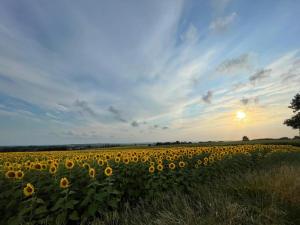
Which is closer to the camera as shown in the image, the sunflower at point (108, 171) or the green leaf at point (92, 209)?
the green leaf at point (92, 209)

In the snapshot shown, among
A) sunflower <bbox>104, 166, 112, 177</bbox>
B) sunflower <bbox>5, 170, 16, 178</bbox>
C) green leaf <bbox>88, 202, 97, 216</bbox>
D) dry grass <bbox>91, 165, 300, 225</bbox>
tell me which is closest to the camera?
dry grass <bbox>91, 165, 300, 225</bbox>

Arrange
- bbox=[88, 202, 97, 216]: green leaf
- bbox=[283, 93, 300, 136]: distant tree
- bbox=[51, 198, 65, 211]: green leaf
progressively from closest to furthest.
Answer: bbox=[51, 198, 65, 211]: green leaf
bbox=[88, 202, 97, 216]: green leaf
bbox=[283, 93, 300, 136]: distant tree

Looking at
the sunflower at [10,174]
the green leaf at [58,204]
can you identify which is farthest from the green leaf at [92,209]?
the sunflower at [10,174]

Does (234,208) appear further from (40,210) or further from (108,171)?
(40,210)

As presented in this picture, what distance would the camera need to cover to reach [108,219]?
432 cm

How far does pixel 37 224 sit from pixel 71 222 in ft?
2.36

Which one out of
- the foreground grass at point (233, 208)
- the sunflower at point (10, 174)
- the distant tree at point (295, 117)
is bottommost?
the foreground grass at point (233, 208)

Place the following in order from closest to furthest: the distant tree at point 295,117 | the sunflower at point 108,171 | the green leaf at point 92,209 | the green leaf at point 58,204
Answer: the green leaf at point 58,204
the green leaf at point 92,209
the sunflower at point 108,171
the distant tree at point 295,117

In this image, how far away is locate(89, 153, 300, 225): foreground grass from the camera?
412 centimetres

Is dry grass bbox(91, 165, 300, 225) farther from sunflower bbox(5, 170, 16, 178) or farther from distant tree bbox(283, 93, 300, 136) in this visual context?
distant tree bbox(283, 93, 300, 136)

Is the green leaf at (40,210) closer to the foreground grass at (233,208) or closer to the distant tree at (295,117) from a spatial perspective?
the foreground grass at (233,208)

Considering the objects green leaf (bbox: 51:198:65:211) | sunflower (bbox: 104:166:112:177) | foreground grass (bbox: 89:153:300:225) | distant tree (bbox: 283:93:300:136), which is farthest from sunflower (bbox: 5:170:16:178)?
distant tree (bbox: 283:93:300:136)

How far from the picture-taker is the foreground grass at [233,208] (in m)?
4.12

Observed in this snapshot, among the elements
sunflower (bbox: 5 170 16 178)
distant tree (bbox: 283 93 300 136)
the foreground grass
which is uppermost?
distant tree (bbox: 283 93 300 136)
